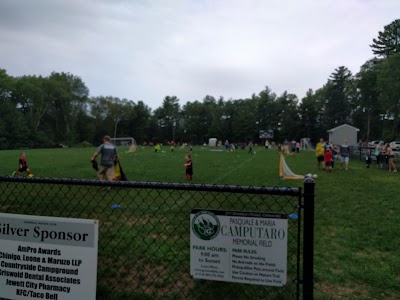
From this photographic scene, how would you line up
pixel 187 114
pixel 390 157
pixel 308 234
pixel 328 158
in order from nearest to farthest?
pixel 308 234 → pixel 328 158 → pixel 390 157 → pixel 187 114

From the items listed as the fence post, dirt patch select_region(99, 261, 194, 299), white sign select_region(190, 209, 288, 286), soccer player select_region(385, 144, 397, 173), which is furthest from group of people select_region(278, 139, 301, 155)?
white sign select_region(190, 209, 288, 286)

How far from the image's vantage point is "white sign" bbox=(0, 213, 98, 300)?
2.79 m

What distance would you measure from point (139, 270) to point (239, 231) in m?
2.52

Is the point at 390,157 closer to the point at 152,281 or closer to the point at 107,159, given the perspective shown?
the point at 107,159

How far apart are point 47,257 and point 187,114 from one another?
114 m

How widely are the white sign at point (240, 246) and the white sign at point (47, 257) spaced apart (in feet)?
2.75

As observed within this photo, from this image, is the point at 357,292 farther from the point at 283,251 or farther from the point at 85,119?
the point at 85,119

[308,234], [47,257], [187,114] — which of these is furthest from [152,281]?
[187,114]

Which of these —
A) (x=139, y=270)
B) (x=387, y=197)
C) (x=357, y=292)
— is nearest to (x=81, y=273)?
(x=139, y=270)

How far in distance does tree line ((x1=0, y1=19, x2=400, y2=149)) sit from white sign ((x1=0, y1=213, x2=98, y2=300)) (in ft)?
205

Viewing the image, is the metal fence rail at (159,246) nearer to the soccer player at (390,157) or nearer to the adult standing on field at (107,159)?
the adult standing on field at (107,159)

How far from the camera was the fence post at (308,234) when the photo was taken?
251 cm

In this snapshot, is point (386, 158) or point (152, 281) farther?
point (386, 158)

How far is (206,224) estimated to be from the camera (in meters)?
2.61
